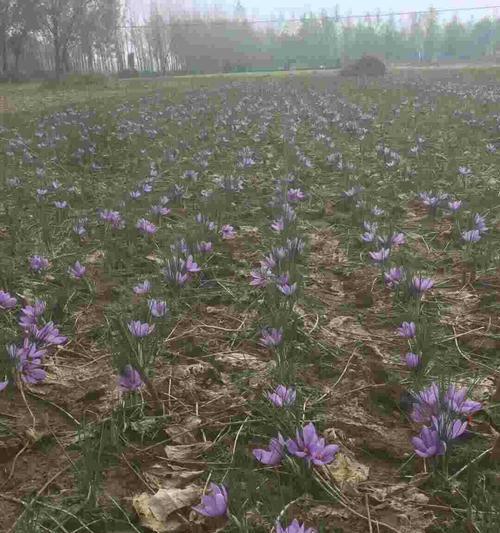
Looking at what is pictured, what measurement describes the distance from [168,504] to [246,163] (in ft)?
16.5

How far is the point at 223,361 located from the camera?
2312 millimetres

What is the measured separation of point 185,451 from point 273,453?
413 millimetres

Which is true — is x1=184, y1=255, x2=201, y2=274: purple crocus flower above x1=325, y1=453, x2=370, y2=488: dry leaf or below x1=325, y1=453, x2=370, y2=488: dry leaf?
above

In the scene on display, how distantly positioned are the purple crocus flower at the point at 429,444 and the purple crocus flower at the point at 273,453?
0.36 m

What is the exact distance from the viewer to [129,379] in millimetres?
Result: 1850

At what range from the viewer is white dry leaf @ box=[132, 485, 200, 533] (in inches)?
56.3

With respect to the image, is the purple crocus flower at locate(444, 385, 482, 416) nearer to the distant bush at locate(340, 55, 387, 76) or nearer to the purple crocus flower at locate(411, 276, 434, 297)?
the purple crocus flower at locate(411, 276, 434, 297)

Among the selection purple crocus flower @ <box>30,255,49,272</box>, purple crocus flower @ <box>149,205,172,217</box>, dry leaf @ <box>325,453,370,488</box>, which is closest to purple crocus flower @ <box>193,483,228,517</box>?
dry leaf @ <box>325,453,370,488</box>

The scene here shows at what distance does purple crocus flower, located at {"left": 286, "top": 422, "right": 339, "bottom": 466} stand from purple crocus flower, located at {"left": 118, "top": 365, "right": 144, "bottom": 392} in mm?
645

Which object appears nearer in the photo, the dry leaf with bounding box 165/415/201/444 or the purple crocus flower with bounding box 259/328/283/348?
the dry leaf with bounding box 165/415/201/444

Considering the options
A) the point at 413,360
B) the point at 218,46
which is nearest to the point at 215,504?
the point at 413,360

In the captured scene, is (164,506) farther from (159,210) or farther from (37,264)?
(159,210)

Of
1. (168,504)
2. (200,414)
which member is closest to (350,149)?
(200,414)

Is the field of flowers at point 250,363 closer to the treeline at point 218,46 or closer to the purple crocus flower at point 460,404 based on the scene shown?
the purple crocus flower at point 460,404
